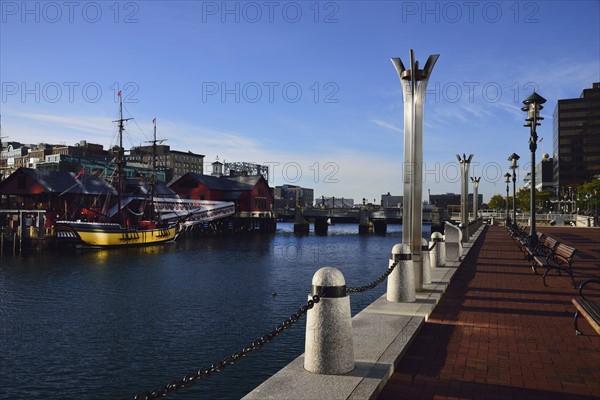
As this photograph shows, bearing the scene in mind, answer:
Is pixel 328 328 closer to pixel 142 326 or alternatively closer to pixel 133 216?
pixel 142 326

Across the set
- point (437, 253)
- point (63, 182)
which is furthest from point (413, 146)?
point (63, 182)

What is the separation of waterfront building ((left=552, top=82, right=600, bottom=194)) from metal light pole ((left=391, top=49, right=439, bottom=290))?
15421cm

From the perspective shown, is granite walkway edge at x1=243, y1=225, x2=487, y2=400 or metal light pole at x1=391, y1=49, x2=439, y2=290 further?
metal light pole at x1=391, y1=49, x2=439, y2=290

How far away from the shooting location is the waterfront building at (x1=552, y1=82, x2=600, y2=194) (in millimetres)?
147250

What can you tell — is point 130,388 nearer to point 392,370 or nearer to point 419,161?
point 392,370

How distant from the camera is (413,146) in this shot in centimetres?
1142

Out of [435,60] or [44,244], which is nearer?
[435,60]

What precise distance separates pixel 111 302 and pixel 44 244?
123 feet

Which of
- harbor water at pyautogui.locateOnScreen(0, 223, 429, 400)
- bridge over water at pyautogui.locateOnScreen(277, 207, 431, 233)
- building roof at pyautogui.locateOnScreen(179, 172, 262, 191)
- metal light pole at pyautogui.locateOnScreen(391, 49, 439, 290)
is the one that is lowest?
harbor water at pyautogui.locateOnScreen(0, 223, 429, 400)

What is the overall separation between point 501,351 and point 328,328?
10.1ft

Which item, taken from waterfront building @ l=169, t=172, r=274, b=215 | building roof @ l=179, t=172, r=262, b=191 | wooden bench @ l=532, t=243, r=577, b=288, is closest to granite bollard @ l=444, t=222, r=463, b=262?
wooden bench @ l=532, t=243, r=577, b=288

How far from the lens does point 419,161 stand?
11.5 meters

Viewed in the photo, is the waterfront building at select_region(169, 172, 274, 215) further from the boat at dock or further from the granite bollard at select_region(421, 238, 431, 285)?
the granite bollard at select_region(421, 238, 431, 285)

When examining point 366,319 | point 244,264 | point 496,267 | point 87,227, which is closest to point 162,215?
point 87,227
